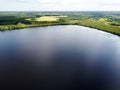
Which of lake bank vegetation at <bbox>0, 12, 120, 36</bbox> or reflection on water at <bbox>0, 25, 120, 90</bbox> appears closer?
reflection on water at <bbox>0, 25, 120, 90</bbox>

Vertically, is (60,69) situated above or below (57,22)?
above

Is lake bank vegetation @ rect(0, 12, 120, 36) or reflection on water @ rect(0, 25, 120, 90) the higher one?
reflection on water @ rect(0, 25, 120, 90)

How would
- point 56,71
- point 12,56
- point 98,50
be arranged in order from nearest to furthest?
point 56,71 < point 12,56 < point 98,50

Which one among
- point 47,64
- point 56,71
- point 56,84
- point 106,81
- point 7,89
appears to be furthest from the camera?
point 47,64

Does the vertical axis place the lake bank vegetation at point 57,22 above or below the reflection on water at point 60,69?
below

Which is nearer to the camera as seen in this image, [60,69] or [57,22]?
[60,69]

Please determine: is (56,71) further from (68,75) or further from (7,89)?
(7,89)

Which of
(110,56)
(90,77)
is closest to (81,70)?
(90,77)

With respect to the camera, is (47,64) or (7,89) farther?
(47,64)

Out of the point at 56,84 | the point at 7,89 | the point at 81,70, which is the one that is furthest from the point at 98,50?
the point at 7,89

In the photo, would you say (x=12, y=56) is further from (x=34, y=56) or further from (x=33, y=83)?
(x=33, y=83)

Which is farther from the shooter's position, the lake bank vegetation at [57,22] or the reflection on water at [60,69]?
the lake bank vegetation at [57,22]
